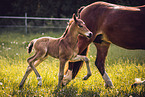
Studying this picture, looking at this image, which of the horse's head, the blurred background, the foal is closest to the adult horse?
the foal

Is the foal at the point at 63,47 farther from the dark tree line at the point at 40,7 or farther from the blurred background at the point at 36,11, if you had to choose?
the dark tree line at the point at 40,7

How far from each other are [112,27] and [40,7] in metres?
14.1

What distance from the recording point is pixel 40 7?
16953mm

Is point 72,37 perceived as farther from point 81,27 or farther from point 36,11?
point 36,11

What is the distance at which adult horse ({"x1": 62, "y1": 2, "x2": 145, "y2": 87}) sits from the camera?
366 cm

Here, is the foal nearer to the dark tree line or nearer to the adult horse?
the adult horse

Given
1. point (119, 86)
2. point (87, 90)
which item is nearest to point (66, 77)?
point (87, 90)

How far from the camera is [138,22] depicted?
364cm

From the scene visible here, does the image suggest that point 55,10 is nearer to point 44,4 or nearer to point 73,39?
point 44,4

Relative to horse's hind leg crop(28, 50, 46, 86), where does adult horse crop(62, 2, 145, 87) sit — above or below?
above

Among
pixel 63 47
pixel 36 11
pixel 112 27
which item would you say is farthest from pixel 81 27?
pixel 36 11

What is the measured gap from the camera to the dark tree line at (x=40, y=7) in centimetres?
1636

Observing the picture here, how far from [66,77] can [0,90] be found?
1.36m

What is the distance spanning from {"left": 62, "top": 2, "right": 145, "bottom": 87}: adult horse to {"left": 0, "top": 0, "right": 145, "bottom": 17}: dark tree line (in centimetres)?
1193
